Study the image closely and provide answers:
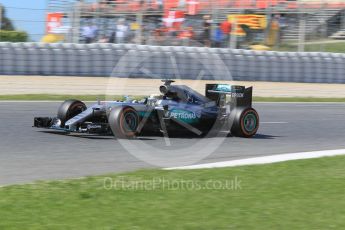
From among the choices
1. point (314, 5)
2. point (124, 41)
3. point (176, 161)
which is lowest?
point (176, 161)

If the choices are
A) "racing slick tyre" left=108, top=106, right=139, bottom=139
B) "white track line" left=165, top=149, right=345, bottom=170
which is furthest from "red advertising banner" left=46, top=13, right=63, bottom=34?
"white track line" left=165, top=149, right=345, bottom=170

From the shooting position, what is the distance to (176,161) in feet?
29.5

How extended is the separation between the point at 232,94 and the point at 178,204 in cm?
574

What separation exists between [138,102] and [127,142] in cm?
93

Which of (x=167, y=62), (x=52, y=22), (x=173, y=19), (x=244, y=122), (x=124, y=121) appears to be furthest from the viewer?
(x=173, y=19)

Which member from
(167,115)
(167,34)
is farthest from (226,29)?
(167,115)

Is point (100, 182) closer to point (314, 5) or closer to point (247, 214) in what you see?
point (247, 214)

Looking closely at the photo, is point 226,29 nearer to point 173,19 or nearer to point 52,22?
point 173,19

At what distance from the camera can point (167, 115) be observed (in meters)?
10.7

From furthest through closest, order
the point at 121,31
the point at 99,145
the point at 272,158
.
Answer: the point at 121,31
the point at 99,145
the point at 272,158

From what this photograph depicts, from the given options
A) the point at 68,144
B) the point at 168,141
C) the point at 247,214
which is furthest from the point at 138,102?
the point at 247,214

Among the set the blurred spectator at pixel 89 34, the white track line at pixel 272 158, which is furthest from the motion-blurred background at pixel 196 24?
the white track line at pixel 272 158

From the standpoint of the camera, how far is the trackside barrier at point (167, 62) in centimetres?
1889

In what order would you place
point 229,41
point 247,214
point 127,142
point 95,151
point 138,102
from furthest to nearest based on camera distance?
1. point 229,41
2. point 138,102
3. point 127,142
4. point 95,151
5. point 247,214
